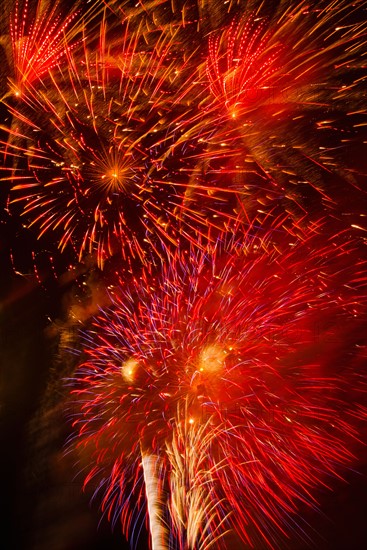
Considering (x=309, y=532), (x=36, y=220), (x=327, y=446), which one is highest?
(x=36, y=220)

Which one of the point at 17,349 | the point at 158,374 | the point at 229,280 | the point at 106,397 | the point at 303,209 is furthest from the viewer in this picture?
the point at 17,349

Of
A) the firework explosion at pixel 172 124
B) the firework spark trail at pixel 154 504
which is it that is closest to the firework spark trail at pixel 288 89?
the firework explosion at pixel 172 124

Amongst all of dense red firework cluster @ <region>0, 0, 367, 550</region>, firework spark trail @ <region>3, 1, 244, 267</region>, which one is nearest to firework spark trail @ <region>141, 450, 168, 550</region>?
dense red firework cluster @ <region>0, 0, 367, 550</region>

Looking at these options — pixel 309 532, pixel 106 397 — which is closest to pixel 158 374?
pixel 106 397

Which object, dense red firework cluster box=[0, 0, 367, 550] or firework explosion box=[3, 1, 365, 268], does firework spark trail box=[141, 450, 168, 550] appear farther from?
firework explosion box=[3, 1, 365, 268]

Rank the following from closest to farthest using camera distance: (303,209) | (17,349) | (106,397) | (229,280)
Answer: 1. (303,209)
2. (229,280)
3. (106,397)
4. (17,349)

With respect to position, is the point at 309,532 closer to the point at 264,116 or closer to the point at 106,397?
the point at 106,397

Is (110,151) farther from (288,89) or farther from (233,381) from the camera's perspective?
(233,381)
